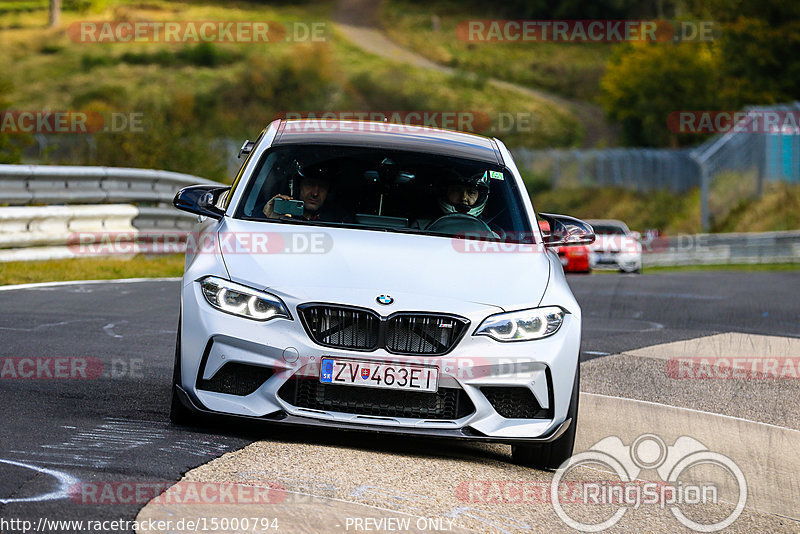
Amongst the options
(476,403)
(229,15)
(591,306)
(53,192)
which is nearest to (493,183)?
(476,403)

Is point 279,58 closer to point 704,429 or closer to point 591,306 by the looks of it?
point 591,306

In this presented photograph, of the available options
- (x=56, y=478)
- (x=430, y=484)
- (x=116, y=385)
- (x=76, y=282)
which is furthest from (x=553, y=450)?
(x=76, y=282)

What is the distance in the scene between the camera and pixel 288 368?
586cm

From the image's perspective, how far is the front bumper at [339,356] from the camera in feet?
19.2

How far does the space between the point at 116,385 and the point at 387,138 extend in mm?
2170

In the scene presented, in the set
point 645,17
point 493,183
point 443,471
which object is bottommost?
point 443,471

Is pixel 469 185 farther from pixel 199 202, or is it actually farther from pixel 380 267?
pixel 199 202

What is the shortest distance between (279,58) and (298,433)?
79164 mm

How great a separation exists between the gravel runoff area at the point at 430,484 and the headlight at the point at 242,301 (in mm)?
617

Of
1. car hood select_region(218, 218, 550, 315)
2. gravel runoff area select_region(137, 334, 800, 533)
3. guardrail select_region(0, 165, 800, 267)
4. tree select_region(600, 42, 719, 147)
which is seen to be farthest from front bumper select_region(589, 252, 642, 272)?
tree select_region(600, 42, 719, 147)

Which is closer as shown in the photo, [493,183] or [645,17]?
[493,183]

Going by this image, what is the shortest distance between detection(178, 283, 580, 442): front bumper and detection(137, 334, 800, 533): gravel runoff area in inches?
7.1

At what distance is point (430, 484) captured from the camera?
555cm

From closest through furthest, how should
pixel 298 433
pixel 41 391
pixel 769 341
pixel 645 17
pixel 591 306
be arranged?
1. pixel 298 433
2. pixel 41 391
3. pixel 769 341
4. pixel 591 306
5. pixel 645 17
